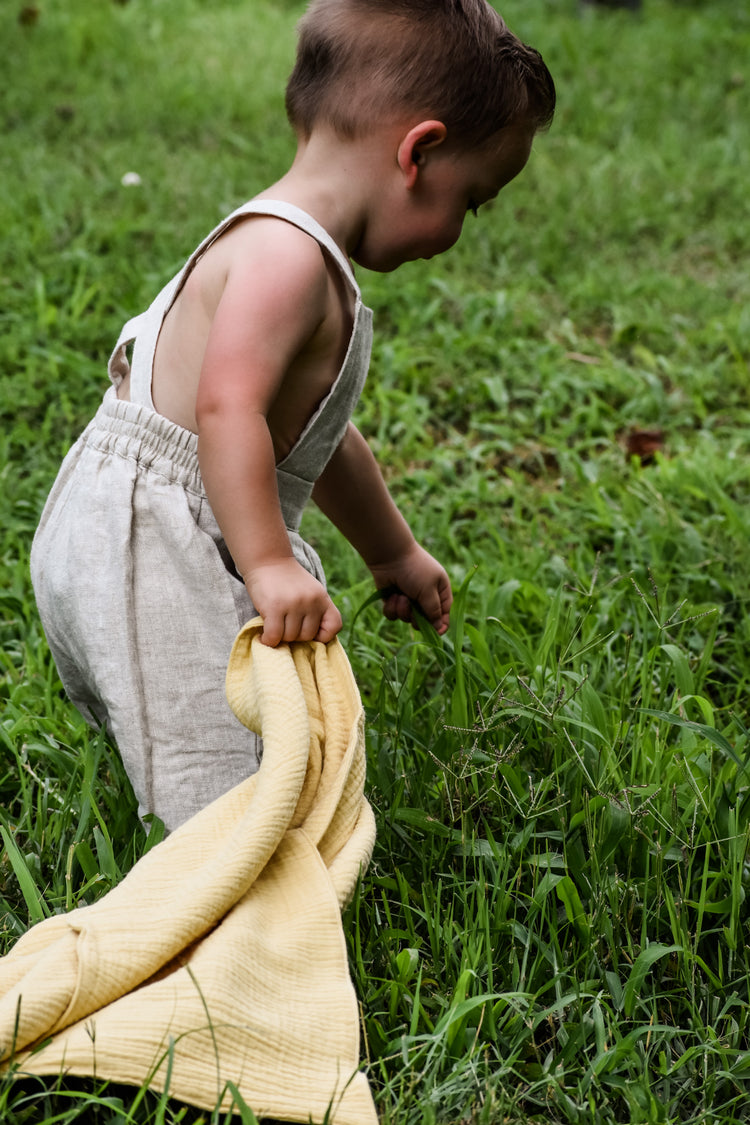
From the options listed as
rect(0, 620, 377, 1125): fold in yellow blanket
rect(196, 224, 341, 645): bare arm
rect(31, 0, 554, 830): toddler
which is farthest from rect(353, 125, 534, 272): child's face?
rect(0, 620, 377, 1125): fold in yellow blanket

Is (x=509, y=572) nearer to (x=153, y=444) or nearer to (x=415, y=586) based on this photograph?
(x=415, y=586)

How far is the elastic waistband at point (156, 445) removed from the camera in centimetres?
175

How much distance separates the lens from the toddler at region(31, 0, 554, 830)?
1.67 meters

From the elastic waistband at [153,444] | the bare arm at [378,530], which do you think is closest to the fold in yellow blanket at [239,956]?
the elastic waistband at [153,444]

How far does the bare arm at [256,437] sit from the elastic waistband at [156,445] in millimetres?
197

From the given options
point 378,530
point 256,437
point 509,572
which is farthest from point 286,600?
point 509,572

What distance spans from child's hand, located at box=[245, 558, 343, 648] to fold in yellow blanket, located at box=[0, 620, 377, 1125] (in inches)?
1.3

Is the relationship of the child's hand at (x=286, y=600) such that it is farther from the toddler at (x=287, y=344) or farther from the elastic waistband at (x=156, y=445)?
the elastic waistband at (x=156, y=445)

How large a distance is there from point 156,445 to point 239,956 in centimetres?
83

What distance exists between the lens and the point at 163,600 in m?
1.74

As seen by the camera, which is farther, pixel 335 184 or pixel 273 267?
pixel 335 184

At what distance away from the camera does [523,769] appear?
1.86 m

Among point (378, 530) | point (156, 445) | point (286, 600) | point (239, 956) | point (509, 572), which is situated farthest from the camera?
point (509, 572)

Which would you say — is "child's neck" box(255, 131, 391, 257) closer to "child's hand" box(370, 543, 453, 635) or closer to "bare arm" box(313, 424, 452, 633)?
"bare arm" box(313, 424, 452, 633)
